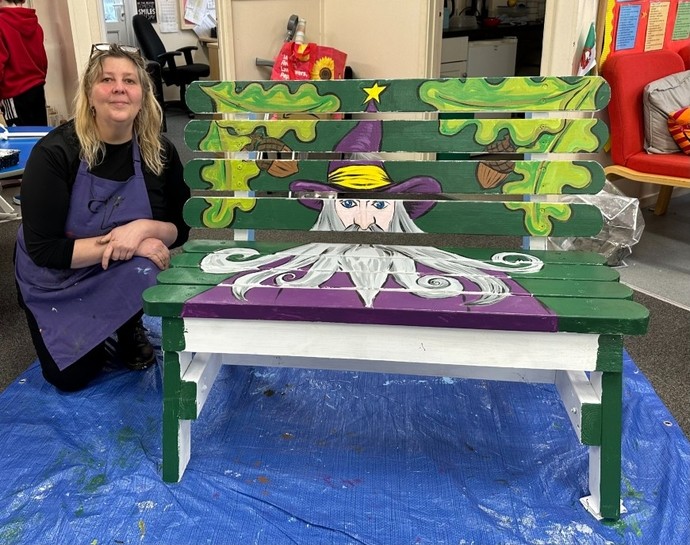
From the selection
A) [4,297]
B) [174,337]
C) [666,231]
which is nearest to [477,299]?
[174,337]

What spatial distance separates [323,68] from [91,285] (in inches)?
115

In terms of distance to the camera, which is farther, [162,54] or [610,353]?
[162,54]

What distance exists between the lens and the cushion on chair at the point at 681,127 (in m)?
3.58

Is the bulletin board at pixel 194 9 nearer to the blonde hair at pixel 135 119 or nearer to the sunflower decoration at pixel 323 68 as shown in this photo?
the sunflower decoration at pixel 323 68

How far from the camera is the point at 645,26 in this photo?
3898mm

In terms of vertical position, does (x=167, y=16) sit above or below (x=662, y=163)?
above

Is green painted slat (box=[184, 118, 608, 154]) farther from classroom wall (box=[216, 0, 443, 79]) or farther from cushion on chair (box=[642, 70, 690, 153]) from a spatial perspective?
classroom wall (box=[216, 0, 443, 79])

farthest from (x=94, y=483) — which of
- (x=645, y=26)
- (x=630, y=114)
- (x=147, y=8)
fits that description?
(x=147, y=8)

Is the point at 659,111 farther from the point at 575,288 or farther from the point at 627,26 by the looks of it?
the point at 575,288

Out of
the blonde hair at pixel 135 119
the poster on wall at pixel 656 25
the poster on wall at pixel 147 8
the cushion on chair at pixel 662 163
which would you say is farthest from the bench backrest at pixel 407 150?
the poster on wall at pixel 147 8

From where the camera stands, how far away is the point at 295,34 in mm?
4637

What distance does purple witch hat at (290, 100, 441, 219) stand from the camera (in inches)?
82.5

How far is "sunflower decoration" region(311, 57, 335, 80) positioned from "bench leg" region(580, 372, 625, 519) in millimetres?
3376

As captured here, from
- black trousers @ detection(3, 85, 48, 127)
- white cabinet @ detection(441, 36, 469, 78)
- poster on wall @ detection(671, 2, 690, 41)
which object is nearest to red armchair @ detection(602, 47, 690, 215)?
poster on wall @ detection(671, 2, 690, 41)
